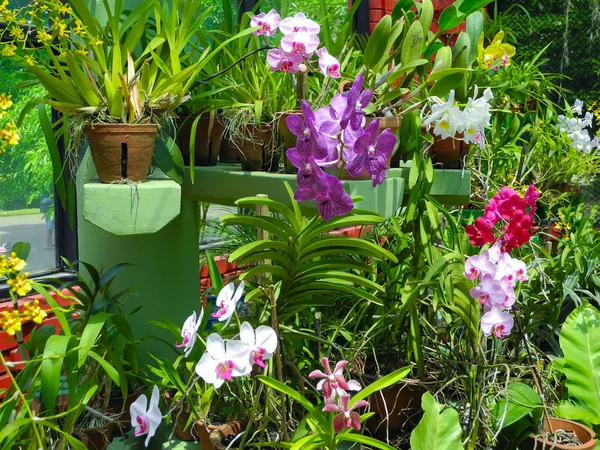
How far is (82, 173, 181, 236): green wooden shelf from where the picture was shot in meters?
1.41

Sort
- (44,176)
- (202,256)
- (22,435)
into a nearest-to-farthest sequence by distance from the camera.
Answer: (22,435) → (44,176) → (202,256)

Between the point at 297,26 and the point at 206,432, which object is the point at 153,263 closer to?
the point at 206,432

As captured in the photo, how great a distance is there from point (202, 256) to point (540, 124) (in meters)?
2.15

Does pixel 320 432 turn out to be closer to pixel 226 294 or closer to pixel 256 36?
pixel 226 294

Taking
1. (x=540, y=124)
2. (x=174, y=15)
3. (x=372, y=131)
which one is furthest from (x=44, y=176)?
(x=540, y=124)

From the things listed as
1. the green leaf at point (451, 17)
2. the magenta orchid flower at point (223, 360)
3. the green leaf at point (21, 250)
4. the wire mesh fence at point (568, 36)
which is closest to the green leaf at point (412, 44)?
the green leaf at point (451, 17)

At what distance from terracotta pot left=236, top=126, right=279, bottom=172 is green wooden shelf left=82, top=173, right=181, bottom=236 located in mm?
289

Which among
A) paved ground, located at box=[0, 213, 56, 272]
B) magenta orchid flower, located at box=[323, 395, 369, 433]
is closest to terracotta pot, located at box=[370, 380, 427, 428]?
magenta orchid flower, located at box=[323, 395, 369, 433]

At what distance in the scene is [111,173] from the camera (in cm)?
149

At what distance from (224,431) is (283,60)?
0.81m

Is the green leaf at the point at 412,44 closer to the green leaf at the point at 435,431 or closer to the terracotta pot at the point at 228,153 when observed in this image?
the terracotta pot at the point at 228,153

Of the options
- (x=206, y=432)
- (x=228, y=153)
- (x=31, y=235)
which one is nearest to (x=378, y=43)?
(x=228, y=153)

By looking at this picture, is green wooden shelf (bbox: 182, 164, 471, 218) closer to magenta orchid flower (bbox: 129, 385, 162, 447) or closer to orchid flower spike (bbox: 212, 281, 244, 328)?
orchid flower spike (bbox: 212, 281, 244, 328)

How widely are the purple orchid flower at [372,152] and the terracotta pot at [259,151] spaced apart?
0.38m
